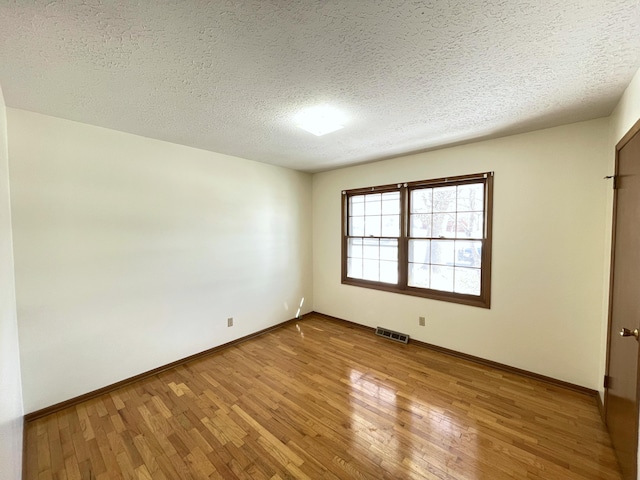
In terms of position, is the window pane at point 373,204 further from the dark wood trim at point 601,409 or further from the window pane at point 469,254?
the dark wood trim at point 601,409

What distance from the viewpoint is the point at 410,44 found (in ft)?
4.37

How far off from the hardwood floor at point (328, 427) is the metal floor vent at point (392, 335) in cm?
58

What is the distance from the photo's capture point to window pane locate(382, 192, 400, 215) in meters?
3.68

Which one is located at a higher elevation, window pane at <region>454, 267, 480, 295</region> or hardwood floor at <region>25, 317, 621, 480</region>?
window pane at <region>454, 267, 480, 295</region>

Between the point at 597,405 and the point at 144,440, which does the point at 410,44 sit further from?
the point at 597,405

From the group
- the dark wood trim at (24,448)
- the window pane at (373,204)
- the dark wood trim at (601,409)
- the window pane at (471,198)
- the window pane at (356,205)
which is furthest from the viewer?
the window pane at (356,205)

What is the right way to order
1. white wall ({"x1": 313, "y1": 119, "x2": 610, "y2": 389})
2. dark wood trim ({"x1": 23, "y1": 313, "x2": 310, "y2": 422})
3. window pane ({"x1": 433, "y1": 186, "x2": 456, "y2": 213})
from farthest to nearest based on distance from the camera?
window pane ({"x1": 433, "y1": 186, "x2": 456, "y2": 213}), white wall ({"x1": 313, "y1": 119, "x2": 610, "y2": 389}), dark wood trim ({"x1": 23, "y1": 313, "x2": 310, "y2": 422})

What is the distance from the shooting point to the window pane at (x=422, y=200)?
3357mm

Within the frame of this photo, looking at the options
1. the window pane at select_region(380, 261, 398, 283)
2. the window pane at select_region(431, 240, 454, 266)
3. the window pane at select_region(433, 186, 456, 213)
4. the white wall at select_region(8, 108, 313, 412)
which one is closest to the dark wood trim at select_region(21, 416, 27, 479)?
the white wall at select_region(8, 108, 313, 412)

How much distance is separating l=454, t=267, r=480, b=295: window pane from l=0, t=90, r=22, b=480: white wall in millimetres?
3739

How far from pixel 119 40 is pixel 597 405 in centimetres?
430

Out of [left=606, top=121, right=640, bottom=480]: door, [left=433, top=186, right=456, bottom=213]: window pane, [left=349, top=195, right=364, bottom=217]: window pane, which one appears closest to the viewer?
[left=606, top=121, right=640, bottom=480]: door

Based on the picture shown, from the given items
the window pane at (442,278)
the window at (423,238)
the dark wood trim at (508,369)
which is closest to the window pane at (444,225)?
the window at (423,238)

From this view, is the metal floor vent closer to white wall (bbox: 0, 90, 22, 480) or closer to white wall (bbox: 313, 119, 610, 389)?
white wall (bbox: 313, 119, 610, 389)
